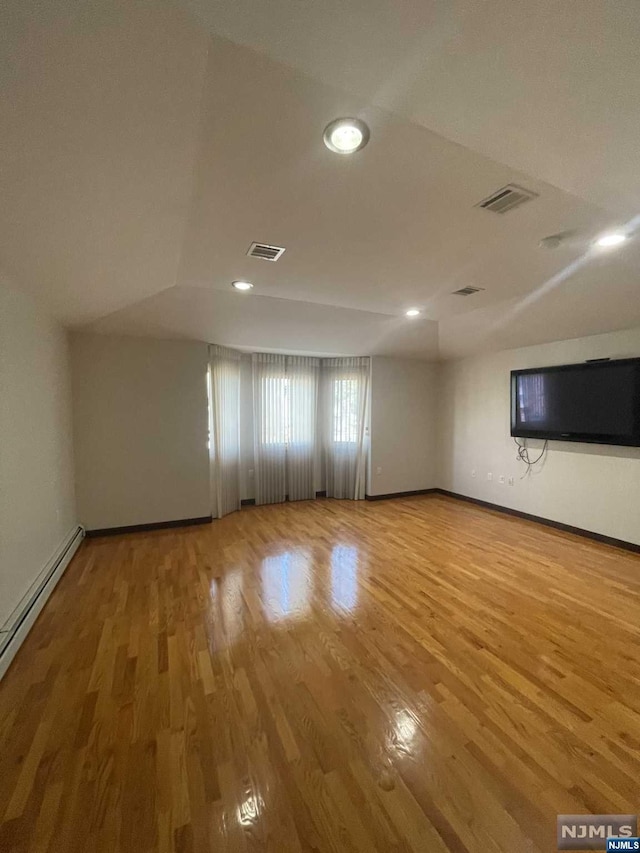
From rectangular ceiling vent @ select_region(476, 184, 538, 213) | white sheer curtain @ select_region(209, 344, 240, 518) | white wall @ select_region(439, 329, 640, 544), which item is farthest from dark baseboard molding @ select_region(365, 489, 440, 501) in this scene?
rectangular ceiling vent @ select_region(476, 184, 538, 213)

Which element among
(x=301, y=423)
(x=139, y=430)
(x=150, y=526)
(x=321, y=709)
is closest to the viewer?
(x=321, y=709)

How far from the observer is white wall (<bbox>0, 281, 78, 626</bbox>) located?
7.02 feet

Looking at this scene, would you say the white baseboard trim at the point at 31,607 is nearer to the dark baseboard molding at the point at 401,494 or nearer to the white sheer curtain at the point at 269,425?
the white sheer curtain at the point at 269,425

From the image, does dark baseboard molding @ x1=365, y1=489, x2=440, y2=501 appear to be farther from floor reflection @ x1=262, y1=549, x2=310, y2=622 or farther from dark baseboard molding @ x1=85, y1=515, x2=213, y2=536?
dark baseboard molding @ x1=85, y1=515, x2=213, y2=536

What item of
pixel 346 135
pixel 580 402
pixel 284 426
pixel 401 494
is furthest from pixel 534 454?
pixel 346 135

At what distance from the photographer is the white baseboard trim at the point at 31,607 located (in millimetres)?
1955

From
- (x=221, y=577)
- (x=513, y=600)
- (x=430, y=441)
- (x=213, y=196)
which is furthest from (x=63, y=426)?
(x=430, y=441)

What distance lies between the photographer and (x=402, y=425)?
19.4 ft

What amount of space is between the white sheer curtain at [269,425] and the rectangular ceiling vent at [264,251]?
9.36ft

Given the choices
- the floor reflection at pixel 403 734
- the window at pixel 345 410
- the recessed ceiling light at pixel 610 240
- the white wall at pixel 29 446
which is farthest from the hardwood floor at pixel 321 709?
the window at pixel 345 410

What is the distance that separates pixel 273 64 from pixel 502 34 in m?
0.66

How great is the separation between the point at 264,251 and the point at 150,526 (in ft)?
11.8

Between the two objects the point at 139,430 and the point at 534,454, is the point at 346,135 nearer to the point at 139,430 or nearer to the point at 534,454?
the point at 139,430

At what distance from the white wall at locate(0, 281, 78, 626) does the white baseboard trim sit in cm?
5
